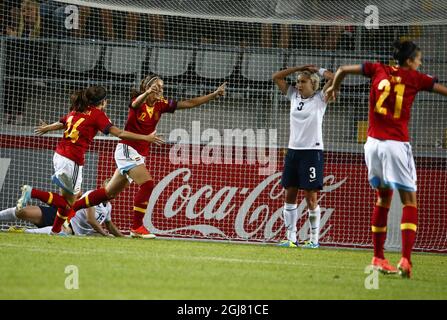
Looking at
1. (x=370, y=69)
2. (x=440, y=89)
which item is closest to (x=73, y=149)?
(x=370, y=69)

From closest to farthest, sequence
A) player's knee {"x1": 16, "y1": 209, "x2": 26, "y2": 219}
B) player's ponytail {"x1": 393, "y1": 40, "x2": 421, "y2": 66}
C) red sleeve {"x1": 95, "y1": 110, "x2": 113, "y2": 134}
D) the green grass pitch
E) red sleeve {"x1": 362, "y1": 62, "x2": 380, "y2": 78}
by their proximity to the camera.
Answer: the green grass pitch → player's ponytail {"x1": 393, "y1": 40, "x2": 421, "y2": 66} → red sleeve {"x1": 362, "y1": 62, "x2": 380, "y2": 78} → red sleeve {"x1": 95, "y1": 110, "x2": 113, "y2": 134} → player's knee {"x1": 16, "y1": 209, "x2": 26, "y2": 219}

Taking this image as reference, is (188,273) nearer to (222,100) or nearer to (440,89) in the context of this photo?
(440,89)

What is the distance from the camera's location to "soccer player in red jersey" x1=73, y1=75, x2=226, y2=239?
11195 mm

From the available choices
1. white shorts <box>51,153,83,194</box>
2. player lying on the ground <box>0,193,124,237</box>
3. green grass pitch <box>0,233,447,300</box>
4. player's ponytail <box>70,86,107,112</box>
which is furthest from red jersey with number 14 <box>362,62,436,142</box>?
player lying on the ground <box>0,193,124,237</box>

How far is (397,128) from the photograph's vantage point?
7.68 metres

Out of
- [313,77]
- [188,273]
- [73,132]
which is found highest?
[313,77]

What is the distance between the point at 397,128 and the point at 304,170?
358cm

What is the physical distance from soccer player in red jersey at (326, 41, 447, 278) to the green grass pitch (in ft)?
1.75

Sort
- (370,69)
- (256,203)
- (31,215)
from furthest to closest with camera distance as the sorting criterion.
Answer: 1. (256,203)
2. (31,215)
3. (370,69)

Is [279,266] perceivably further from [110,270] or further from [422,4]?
[422,4]

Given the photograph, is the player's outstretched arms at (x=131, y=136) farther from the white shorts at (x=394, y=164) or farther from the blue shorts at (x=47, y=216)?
the white shorts at (x=394, y=164)

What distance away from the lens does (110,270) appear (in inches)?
276

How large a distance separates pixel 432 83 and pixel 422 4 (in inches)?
213

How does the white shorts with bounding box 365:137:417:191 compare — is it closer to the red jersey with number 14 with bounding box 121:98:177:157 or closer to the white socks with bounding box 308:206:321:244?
the white socks with bounding box 308:206:321:244
